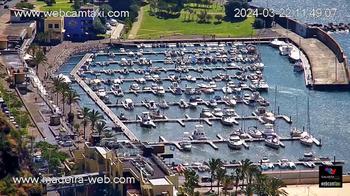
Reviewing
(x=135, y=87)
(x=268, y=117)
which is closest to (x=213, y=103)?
(x=268, y=117)

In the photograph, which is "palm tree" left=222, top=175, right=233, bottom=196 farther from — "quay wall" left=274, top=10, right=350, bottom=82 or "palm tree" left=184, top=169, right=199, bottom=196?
"quay wall" left=274, top=10, right=350, bottom=82

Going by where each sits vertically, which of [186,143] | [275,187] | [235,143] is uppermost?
[275,187]

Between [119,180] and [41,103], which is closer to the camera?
[119,180]

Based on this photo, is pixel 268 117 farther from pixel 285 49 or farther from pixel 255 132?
pixel 285 49

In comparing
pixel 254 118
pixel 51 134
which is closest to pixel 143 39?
pixel 254 118

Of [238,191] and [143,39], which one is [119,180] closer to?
[238,191]

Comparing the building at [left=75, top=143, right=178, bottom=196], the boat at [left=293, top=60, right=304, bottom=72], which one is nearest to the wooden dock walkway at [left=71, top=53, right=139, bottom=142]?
the building at [left=75, top=143, right=178, bottom=196]
